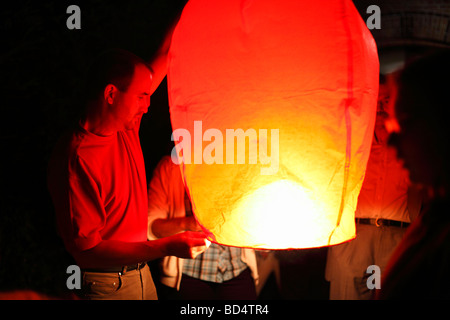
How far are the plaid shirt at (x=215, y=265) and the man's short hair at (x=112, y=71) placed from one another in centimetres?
127

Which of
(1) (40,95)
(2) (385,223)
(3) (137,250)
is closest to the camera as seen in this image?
(3) (137,250)

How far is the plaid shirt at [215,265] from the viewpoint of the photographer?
2590 millimetres

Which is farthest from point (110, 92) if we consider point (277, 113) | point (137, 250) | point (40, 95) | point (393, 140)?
point (393, 140)

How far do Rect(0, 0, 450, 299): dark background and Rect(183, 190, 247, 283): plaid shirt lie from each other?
84 cm

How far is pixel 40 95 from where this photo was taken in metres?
2.69

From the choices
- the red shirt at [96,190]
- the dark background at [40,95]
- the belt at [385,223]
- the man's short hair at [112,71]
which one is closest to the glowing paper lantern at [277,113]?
the man's short hair at [112,71]

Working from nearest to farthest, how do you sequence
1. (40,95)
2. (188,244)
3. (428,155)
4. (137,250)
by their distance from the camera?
1. (428,155)
2. (188,244)
3. (137,250)
4. (40,95)

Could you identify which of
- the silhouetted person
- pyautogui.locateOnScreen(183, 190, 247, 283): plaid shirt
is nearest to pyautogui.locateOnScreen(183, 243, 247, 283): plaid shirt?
pyautogui.locateOnScreen(183, 190, 247, 283): plaid shirt

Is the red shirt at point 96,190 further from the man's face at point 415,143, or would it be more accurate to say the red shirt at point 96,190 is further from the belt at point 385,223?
the belt at point 385,223

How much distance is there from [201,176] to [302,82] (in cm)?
44

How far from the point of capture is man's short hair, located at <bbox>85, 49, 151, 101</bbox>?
180 cm

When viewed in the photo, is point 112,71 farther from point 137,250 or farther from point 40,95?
point 40,95

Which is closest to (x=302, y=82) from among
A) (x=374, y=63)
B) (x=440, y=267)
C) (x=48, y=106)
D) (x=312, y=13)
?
(x=312, y=13)

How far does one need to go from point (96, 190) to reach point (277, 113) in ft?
3.48
